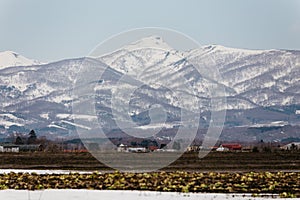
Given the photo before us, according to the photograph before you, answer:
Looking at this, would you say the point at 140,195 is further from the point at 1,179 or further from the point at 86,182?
the point at 1,179

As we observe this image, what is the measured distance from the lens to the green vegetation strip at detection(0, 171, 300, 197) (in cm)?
2710

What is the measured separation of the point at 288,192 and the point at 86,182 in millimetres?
8916

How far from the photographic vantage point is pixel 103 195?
24625mm

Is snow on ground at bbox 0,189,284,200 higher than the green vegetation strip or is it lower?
lower

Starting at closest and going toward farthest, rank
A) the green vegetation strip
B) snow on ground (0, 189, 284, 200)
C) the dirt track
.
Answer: snow on ground (0, 189, 284, 200)
the green vegetation strip
the dirt track

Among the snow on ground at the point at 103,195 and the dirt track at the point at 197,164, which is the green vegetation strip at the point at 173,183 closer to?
the snow on ground at the point at 103,195

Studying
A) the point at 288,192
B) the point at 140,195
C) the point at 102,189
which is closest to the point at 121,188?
the point at 102,189

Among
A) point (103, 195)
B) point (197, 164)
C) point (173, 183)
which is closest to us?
point (103, 195)

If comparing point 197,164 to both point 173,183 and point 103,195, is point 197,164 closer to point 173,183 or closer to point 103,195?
point 173,183

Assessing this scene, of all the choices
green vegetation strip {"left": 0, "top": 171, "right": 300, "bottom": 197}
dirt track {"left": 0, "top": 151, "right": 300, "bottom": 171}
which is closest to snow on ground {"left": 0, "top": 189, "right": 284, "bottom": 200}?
green vegetation strip {"left": 0, "top": 171, "right": 300, "bottom": 197}

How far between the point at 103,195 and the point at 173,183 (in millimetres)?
5434

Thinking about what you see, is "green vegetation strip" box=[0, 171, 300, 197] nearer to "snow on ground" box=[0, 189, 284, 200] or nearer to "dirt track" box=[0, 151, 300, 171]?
"snow on ground" box=[0, 189, 284, 200]

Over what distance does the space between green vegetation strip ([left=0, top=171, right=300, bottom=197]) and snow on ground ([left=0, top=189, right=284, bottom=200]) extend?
167 centimetres

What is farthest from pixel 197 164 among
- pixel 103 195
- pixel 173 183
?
pixel 103 195
